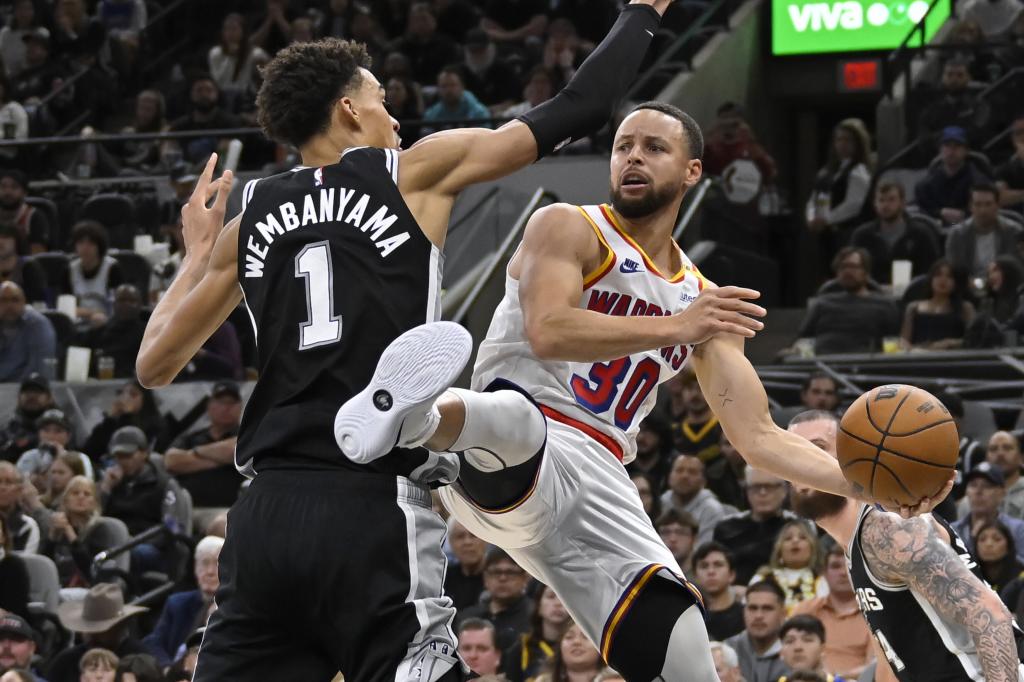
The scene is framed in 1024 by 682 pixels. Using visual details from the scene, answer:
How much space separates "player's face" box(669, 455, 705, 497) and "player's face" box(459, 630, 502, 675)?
6.41 feet

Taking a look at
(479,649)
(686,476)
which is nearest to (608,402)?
(479,649)

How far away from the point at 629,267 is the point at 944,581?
58.7 inches

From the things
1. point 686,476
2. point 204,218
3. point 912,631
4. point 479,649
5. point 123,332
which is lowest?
point 479,649

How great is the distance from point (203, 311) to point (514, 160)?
0.98m

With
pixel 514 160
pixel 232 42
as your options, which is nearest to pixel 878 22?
pixel 232 42

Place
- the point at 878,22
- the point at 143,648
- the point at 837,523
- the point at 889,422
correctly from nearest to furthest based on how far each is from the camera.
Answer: the point at 889,422, the point at 837,523, the point at 143,648, the point at 878,22

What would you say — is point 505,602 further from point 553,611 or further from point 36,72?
point 36,72

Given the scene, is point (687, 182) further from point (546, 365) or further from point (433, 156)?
point (433, 156)

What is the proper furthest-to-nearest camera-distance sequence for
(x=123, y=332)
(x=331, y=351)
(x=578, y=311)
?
(x=123, y=332) → (x=578, y=311) → (x=331, y=351)

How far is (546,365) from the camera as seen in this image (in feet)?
19.0

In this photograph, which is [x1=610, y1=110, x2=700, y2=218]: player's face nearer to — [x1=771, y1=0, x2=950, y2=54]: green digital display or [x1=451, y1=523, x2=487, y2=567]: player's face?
[x1=451, y1=523, x2=487, y2=567]: player's face

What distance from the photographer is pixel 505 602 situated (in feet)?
33.3

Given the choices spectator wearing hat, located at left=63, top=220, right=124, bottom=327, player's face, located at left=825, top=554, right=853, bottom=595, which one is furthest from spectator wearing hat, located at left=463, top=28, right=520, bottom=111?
player's face, located at left=825, top=554, right=853, bottom=595

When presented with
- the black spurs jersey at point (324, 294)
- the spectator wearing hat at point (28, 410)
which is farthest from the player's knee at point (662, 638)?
the spectator wearing hat at point (28, 410)
